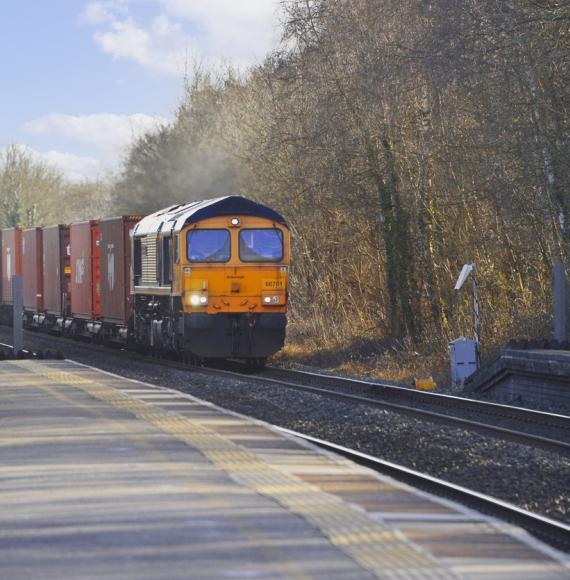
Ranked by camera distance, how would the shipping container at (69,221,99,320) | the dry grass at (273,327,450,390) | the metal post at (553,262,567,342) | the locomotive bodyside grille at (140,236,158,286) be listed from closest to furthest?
the metal post at (553,262,567,342) → the dry grass at (273,327,450,390) → the locomotive bodyside grille at (140,236,158,286) → the shipping container at (69,221,99,320)

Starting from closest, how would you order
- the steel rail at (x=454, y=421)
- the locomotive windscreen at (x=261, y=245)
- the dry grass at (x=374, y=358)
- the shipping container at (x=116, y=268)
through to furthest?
the steel rail at (x=454, y=421)
the dry grass at (x=374, y=358)
the locomotive windscreen at (x=261, y=245)
the shipping container at (x=116, y=268)

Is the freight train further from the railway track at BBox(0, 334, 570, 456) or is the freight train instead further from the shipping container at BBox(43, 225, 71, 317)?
the shipping container at BBox(43, 225, 71, 317)

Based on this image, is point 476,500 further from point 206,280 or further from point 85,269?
point 85,269

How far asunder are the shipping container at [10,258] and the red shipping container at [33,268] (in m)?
0.75

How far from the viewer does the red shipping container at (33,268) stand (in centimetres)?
3775

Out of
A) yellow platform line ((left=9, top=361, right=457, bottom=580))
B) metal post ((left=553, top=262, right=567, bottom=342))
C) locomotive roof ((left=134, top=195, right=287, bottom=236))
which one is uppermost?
locomotive roof ((left=134, top=195, right=287, bottom=236))

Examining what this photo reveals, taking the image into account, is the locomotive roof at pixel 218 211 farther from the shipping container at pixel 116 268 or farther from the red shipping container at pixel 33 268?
the red shipping container at pixel 33 268

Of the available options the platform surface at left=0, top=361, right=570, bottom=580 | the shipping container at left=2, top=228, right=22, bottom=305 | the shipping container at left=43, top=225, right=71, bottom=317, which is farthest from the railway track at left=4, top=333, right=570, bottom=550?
the shipping container at left=2, top=228, right=22, bottom=305

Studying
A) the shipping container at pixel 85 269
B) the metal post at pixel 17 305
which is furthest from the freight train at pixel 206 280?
the shipping container at pixel 85 269

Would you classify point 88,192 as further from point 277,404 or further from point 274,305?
point 277,404

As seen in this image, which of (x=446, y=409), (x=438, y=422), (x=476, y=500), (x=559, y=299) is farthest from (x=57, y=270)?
(x=476, y=500)

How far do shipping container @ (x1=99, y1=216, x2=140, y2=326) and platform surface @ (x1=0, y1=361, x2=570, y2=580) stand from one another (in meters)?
15.8

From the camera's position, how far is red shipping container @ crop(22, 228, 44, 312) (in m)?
37.8

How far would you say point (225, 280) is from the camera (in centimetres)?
Result: 2339
